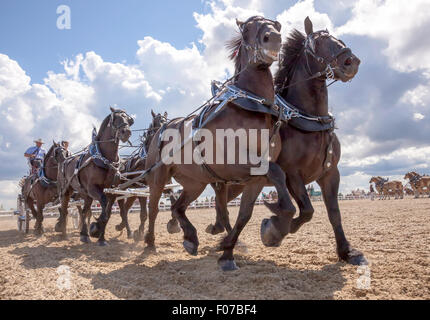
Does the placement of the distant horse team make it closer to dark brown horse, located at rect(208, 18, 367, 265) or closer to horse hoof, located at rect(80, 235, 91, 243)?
dark brown horse, located at rect(208, 18, 367, 265)

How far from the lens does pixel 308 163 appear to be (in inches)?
193

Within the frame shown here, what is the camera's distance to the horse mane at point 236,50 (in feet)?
17.9

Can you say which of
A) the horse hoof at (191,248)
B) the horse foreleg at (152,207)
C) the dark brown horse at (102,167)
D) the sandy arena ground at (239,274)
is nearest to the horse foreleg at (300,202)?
the sandy arena ground at (239,274)

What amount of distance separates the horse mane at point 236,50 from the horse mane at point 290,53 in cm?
89

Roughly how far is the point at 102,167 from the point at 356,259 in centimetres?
620

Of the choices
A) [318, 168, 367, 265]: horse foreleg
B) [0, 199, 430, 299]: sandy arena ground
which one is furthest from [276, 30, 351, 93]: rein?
[0, 199, 430, 299]: sandy arena ground

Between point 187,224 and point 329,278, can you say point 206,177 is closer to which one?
point 187,224

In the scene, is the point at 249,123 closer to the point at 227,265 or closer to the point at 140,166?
the point at 227,265

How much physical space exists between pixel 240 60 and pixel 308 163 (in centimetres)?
190

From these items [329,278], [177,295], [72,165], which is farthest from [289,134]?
[72,165]

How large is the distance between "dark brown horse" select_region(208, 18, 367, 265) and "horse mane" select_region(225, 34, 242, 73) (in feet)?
2.99

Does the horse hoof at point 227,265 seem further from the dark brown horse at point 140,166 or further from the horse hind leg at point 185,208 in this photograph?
the dark brown horse at point 140,166

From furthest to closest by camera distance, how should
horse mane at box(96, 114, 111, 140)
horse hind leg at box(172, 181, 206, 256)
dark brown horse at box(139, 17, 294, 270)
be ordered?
1. horse mane at box(96, 114, 111, 140)
2. horse hind leg at box(172, 181, 206, 256)
3. dark brown horse at box(139, 17, 294, 270)

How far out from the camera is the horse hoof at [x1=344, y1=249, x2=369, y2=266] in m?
4.72
